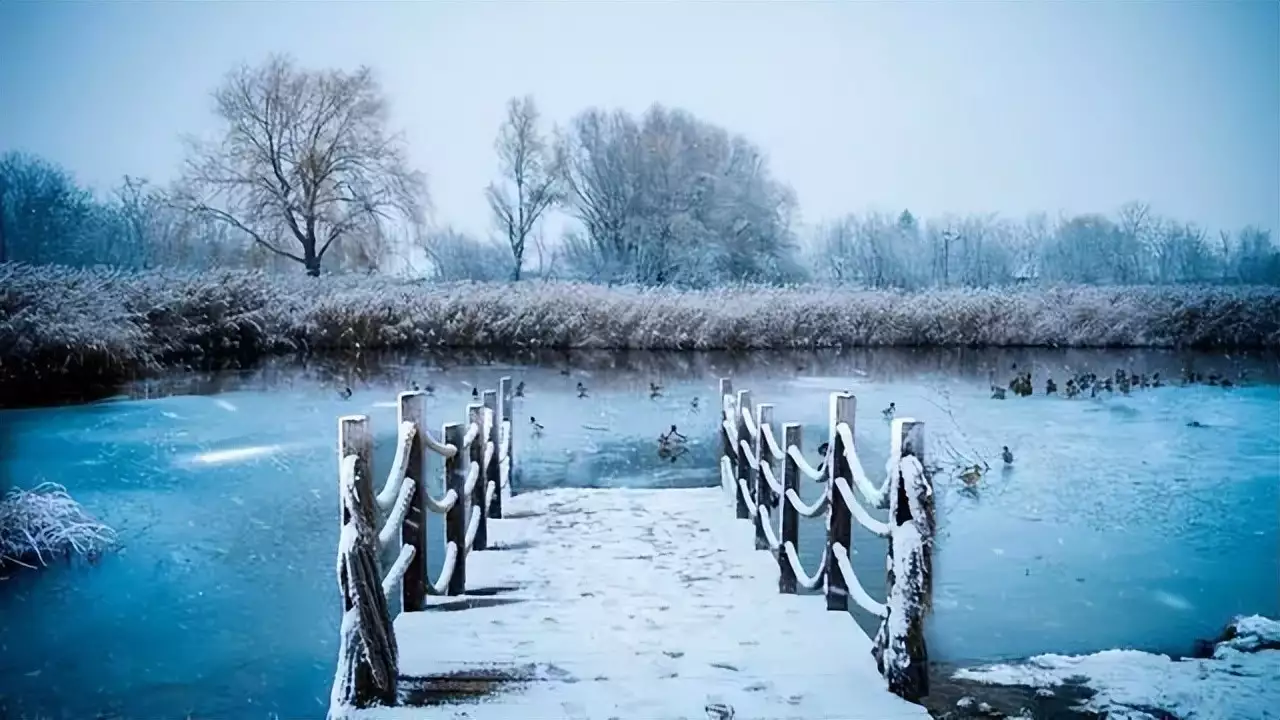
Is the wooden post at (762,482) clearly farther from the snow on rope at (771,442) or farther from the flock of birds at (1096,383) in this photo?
the flock of birds at (1096,383)

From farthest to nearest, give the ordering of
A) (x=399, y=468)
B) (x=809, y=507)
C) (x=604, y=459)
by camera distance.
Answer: (x=604, y=459)
(x=809, y=507)
(x=399, y=468)

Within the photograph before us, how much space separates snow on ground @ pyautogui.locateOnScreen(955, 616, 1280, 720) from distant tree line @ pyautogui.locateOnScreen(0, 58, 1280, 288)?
1.27 meters

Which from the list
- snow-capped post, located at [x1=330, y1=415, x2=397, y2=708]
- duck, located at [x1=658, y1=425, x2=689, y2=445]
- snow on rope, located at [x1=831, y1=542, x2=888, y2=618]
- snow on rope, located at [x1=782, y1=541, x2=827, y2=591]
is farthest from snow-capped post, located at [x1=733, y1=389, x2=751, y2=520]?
snow-capped post, located at [x1=330, y1=415, x2=397, y2=708]

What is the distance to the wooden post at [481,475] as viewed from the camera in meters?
3.44

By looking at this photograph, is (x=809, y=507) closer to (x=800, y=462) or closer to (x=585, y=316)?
(x=800, y=462)

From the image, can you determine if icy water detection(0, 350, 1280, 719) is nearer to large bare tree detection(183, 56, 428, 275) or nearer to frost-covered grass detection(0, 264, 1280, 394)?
frost-covered grass detection(0, 264, 1280, 394)

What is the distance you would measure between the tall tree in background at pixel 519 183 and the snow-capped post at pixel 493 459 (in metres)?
0.59

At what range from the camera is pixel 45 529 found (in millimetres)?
2951

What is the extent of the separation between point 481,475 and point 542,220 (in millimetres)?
964

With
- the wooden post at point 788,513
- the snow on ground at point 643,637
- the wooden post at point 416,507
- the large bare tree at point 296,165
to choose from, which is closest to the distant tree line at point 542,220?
the large bare tree at point 296,165

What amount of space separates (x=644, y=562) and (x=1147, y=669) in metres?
1.63

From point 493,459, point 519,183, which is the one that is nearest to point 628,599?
point 493,459

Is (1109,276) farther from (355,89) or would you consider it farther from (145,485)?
(145,485)

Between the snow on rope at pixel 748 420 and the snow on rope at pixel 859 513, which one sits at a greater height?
the snow on rope at pixel 748 420
